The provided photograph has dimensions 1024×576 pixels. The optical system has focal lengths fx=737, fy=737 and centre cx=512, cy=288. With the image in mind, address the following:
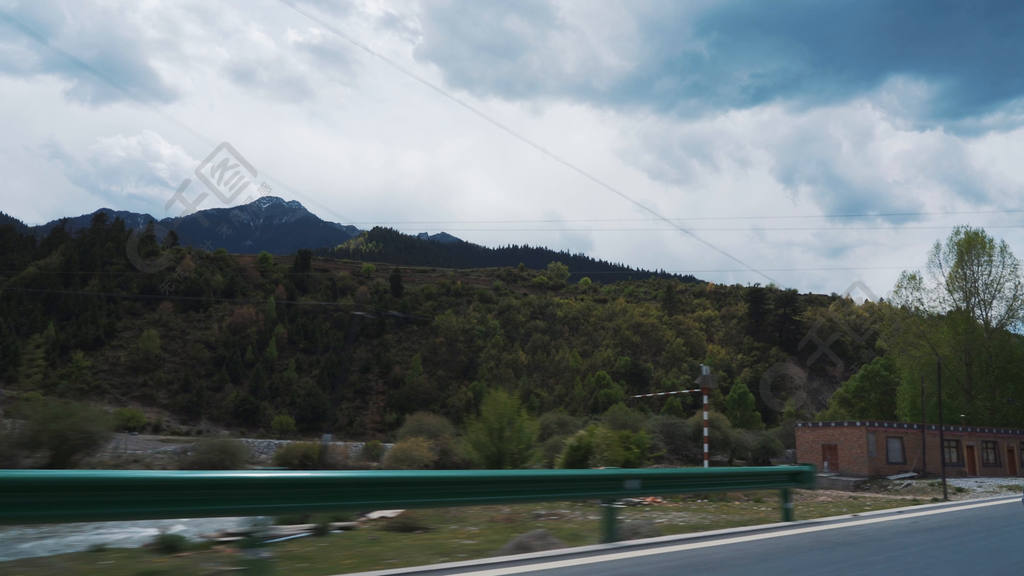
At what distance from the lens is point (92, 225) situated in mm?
86062

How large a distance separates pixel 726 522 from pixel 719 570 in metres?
3.87

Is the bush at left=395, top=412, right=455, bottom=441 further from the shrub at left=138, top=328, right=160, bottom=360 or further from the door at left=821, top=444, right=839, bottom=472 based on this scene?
the shrub at left=138, top=328, right=160, bottom=360

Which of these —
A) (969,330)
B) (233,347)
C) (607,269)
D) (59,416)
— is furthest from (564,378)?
(607,269)

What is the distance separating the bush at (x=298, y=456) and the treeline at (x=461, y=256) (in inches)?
4669

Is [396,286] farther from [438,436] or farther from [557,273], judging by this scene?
[438,436]

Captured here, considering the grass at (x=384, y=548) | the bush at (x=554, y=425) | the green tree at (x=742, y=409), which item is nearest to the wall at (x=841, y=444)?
the bush at (x=554, y=425)

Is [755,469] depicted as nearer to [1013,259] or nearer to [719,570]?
[719,570]

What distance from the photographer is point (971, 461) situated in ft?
157

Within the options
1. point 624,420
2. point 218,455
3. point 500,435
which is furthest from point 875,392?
point 218,455

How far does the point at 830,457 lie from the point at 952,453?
7708mm

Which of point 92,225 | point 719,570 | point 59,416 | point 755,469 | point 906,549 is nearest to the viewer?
point 719,570

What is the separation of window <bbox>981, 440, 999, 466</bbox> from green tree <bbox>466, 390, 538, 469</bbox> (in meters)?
45.0

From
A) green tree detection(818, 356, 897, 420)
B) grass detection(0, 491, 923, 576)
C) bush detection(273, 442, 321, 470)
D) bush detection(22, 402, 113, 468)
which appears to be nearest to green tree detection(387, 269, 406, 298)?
green tree detection(818, 356, 897, 420)

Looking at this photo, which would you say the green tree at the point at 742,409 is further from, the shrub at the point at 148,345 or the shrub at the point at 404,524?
the shrub at the point at 404,524
